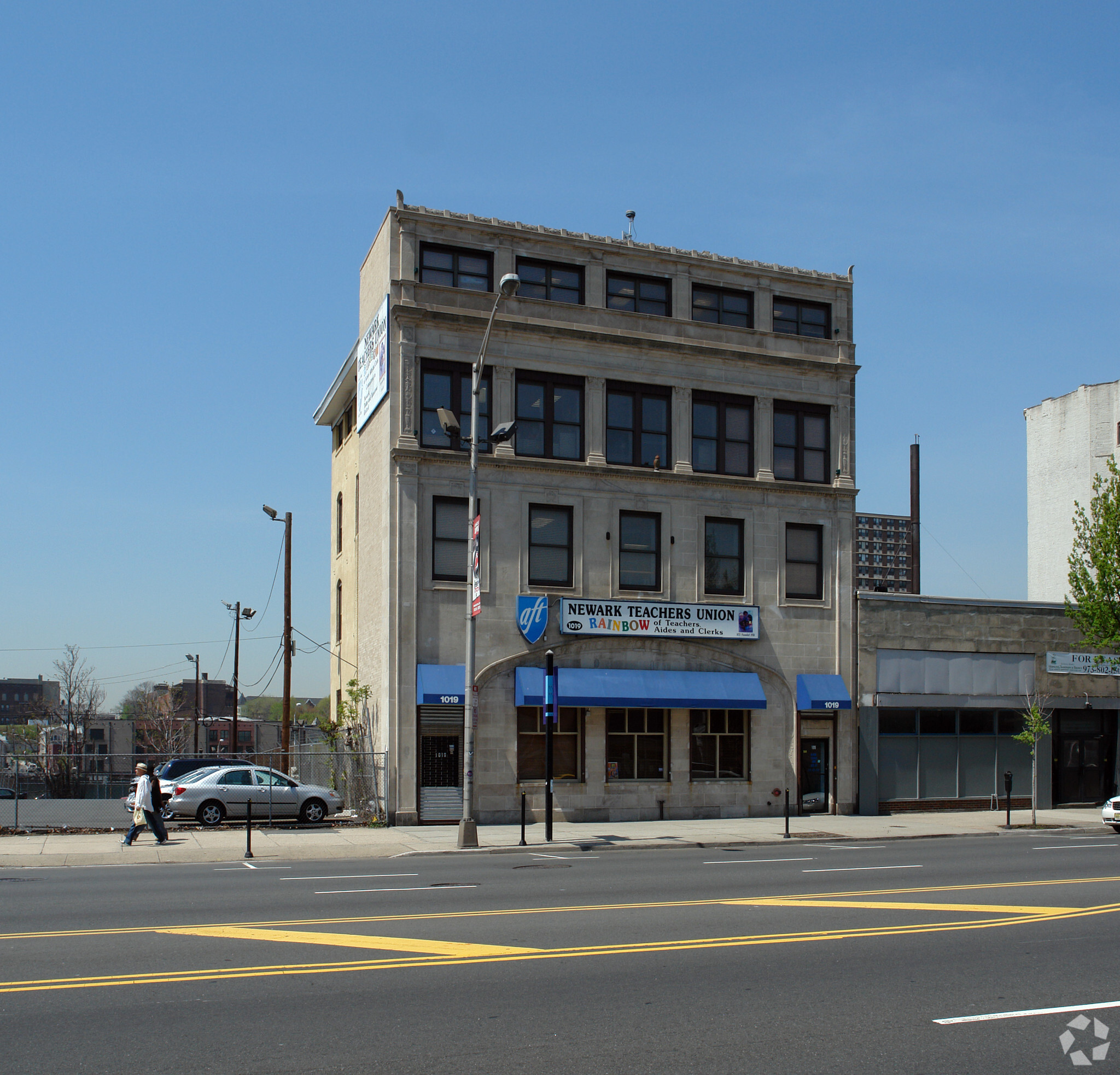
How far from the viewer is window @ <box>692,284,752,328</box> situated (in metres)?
32.2

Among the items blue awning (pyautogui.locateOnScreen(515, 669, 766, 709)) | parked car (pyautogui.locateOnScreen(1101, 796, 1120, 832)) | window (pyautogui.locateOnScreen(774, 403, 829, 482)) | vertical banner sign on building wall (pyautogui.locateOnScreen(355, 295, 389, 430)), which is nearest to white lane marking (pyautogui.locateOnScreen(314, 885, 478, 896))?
blue awning (pyautogui.locateOnScreen(515, 669, 766, 709))

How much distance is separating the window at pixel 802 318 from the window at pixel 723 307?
3.02ft

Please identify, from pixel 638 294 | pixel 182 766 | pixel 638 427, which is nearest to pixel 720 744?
pixel 638 427

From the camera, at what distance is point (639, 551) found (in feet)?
100

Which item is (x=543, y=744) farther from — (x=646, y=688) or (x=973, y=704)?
(x=973, y=704)

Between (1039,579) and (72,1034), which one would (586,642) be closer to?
(72,1034)

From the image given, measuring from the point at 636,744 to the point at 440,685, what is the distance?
18.5ft

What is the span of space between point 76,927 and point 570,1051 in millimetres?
7286

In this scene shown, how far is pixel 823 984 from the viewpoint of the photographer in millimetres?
9508

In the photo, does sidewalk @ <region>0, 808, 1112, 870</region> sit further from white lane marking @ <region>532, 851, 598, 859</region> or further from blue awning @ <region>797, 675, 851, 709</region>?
blue awning @ <region>797, 675, 851, 709</region>

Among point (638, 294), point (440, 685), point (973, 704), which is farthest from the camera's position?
point (973, 704)

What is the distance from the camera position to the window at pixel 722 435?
31.6m

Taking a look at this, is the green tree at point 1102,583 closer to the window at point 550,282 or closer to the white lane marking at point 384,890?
the window at point 550,282

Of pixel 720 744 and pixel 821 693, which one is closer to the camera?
pixel 720 744
